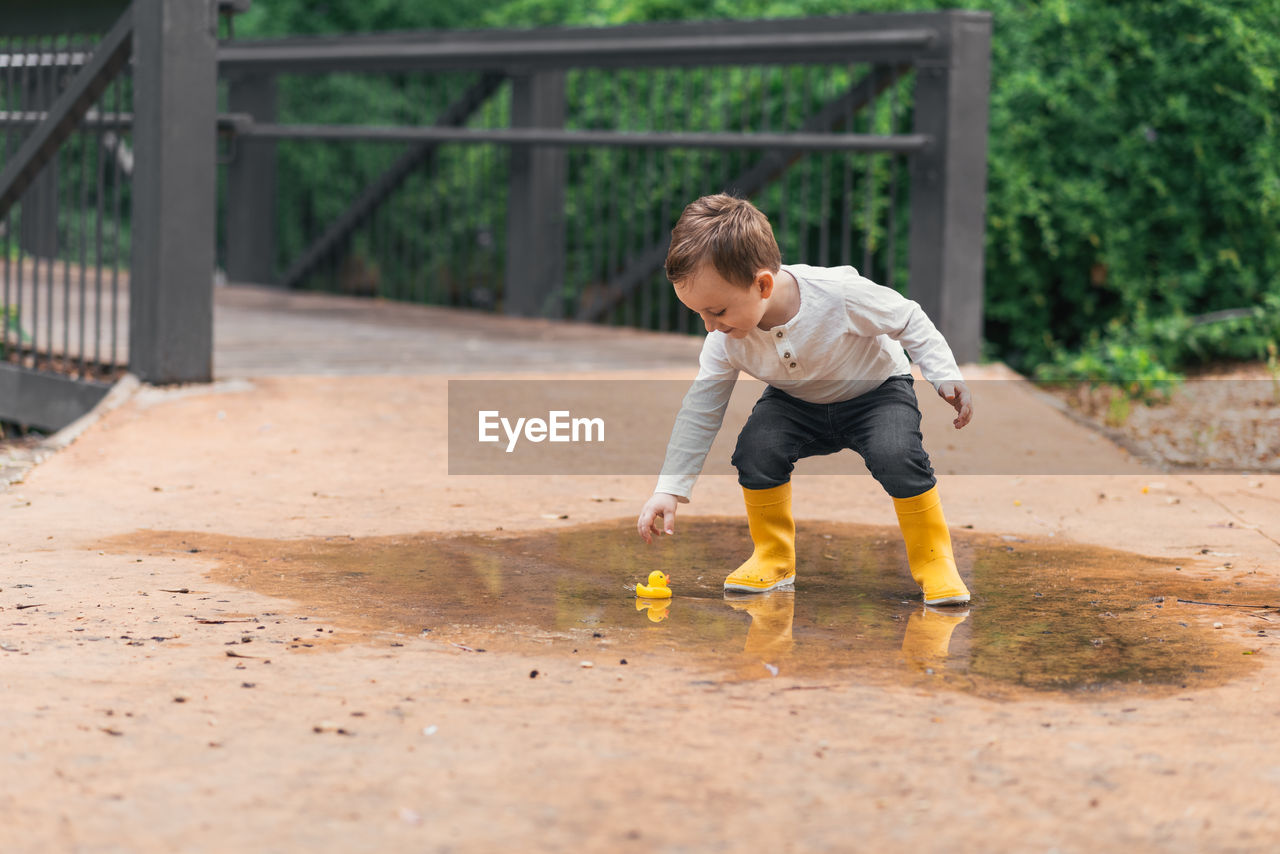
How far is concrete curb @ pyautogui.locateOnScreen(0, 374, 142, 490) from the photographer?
207 inches

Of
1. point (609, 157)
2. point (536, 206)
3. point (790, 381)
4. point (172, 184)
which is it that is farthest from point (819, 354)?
point (609, 157)

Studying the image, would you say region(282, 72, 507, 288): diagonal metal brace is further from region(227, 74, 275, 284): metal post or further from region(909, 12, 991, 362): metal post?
region(909, 12, 991, 362): metal post

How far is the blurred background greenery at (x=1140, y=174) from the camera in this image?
28.2 feet

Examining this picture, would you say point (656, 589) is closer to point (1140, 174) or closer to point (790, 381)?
point (790, 381)

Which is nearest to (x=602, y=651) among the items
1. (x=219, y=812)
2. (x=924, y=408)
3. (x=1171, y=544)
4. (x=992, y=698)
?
(x=992, y=698)

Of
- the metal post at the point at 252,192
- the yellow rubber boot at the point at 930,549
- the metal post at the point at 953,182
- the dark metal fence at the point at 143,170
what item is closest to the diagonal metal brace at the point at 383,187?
the metal post at the point at 252,192

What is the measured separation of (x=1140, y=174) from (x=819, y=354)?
5.82 meters

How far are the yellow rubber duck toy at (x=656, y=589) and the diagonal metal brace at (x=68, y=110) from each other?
389 cm

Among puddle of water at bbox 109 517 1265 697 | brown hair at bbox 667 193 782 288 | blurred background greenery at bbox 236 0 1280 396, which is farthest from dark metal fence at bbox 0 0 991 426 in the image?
brown hair at bbox 667 193 782 288

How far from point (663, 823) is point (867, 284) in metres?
Answer: 1.87

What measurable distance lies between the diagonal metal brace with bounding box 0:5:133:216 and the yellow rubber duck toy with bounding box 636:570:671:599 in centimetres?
389

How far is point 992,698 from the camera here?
2936mm

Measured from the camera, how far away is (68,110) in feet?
21.7

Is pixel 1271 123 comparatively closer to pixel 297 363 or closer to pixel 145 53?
pixel 297 363
